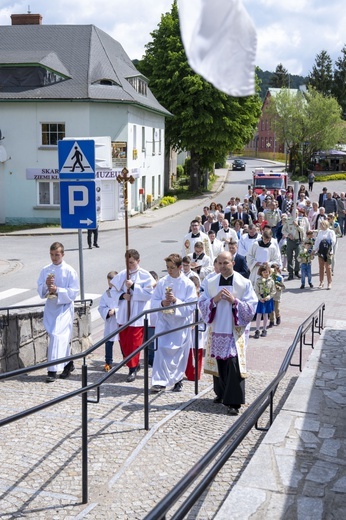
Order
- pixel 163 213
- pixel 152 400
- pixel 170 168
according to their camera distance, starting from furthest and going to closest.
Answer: pixel 170 168 < pixel 163 213 < pixel 152 400

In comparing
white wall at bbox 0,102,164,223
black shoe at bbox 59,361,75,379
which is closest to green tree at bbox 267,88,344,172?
white wall at bbox 0,102,164,223

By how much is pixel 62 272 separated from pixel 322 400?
431cm

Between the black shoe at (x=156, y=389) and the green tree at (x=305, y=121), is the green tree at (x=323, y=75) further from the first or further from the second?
the black shoe at (x=156, y=389)

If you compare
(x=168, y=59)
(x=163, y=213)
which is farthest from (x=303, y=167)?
(x=163, y=213)

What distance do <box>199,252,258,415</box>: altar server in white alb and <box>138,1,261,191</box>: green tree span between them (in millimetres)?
36770

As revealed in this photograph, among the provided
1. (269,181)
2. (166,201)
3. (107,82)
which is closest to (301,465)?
(107,82)

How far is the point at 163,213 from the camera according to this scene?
4056 centimetres

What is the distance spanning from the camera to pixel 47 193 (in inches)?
1391

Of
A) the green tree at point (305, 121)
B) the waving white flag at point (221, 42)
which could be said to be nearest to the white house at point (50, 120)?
the waving white flag at point (221, 42)

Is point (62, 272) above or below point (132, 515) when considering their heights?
above

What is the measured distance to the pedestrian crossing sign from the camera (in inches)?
413

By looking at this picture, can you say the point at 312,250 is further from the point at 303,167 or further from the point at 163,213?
the point at 303,167

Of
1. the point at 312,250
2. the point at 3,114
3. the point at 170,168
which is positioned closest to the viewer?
the point at 312,250

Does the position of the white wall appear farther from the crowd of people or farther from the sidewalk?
the crowd of people
